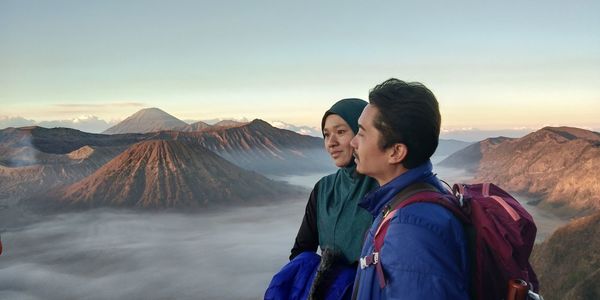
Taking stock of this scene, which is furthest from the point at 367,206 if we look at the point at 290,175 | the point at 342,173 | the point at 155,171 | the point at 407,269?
the point at 290,175

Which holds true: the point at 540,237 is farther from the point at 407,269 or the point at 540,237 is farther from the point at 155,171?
the point at 155,171

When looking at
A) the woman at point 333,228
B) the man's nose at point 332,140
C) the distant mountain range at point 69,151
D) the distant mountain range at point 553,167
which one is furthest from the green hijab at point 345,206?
the distant mountain range at point 69,151

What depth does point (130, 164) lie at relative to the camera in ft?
340

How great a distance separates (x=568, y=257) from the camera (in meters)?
21.7

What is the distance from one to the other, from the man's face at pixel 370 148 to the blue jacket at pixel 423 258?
314 mm

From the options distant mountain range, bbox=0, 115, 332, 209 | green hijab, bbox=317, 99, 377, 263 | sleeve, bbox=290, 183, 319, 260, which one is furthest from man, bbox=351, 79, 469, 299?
distant mountain range, bbox=0, 115, 332, 209

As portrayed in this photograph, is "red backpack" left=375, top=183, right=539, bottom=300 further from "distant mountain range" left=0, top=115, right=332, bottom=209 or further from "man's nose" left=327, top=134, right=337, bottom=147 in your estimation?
"distant mountain range" left=0, top=115, right=332, bottom=209

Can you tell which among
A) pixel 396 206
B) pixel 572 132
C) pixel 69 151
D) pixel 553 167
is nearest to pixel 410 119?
pixel 396 206

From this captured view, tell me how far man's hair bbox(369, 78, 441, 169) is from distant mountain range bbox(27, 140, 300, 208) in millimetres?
106512

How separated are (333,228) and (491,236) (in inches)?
48.7

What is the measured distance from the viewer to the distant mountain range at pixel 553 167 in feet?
227

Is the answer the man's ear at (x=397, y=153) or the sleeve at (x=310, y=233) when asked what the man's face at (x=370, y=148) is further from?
the sleeve at (x=310, y=233)

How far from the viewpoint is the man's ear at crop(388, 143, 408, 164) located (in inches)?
72.5

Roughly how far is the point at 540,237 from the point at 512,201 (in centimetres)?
6300
